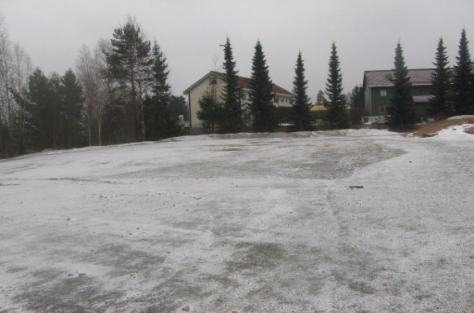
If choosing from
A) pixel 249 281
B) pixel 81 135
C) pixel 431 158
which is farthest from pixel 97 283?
pixel 81 135

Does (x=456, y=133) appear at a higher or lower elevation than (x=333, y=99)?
lower

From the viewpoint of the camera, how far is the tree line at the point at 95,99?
3389 cm

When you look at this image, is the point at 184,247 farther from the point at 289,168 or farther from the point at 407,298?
the point at 289,168

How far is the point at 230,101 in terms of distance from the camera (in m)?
40.5

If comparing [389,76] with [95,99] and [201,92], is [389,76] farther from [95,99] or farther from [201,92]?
[95,99]

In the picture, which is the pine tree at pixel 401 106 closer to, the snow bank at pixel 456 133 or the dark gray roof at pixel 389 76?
the dark gray roof at pixel 389 76

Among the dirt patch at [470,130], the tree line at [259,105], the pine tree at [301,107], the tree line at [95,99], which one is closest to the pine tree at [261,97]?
the tree line at [259,105]

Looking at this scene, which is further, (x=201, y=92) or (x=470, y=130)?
(x=201, y=92)

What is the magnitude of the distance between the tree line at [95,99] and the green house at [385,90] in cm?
2850

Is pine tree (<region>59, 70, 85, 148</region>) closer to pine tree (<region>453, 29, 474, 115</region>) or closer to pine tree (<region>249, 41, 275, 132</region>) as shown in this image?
pine tree (<region>249, 41, 275, 132</region>)

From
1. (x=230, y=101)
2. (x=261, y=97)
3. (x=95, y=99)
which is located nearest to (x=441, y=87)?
(x=261, y=97)

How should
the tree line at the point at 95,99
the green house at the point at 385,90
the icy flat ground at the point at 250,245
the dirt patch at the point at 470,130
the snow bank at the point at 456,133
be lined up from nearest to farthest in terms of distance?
1. the icy flat ground at the point at 250,245
2. the snow bank at the point at 456,133
3. the dirt patch at the point at 470,130
4. the tree line at the point at 95,99
5. the green house at the point at 385,90

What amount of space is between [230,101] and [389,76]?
2406cm

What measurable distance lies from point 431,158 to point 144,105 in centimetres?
3078
